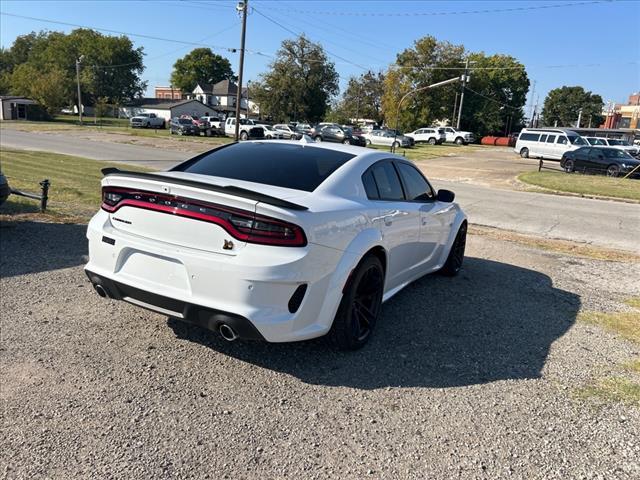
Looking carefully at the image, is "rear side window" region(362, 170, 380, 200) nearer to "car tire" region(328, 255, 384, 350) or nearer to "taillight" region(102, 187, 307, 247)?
"car tire" region(328, 255, 384, 350)

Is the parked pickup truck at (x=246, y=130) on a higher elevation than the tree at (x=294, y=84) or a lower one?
lower

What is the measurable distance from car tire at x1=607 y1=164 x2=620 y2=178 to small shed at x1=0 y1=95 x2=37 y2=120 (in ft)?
232

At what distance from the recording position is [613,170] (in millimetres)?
25922

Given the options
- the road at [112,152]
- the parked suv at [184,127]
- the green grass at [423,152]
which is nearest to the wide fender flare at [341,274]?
the road at [112,152]

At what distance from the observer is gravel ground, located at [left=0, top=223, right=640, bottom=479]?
2709mm

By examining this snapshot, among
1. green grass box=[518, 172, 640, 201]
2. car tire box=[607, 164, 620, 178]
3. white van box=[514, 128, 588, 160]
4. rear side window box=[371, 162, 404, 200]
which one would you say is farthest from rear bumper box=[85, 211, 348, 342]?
white van box=[514, 128, 588, 160]

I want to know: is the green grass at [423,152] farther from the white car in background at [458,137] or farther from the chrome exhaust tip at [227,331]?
the chrome exhaust tip at [227,331]

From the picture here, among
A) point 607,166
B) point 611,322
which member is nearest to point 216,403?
point 611,322

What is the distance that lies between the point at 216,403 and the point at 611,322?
13.4 ft

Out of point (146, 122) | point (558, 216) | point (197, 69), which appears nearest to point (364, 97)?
point (146, 122)

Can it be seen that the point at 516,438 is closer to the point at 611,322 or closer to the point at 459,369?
the point at 459,369

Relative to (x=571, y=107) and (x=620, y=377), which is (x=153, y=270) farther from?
(x=571, y=107)

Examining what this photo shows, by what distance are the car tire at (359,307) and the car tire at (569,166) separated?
2710 centimetres

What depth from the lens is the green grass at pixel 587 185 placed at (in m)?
18.5
